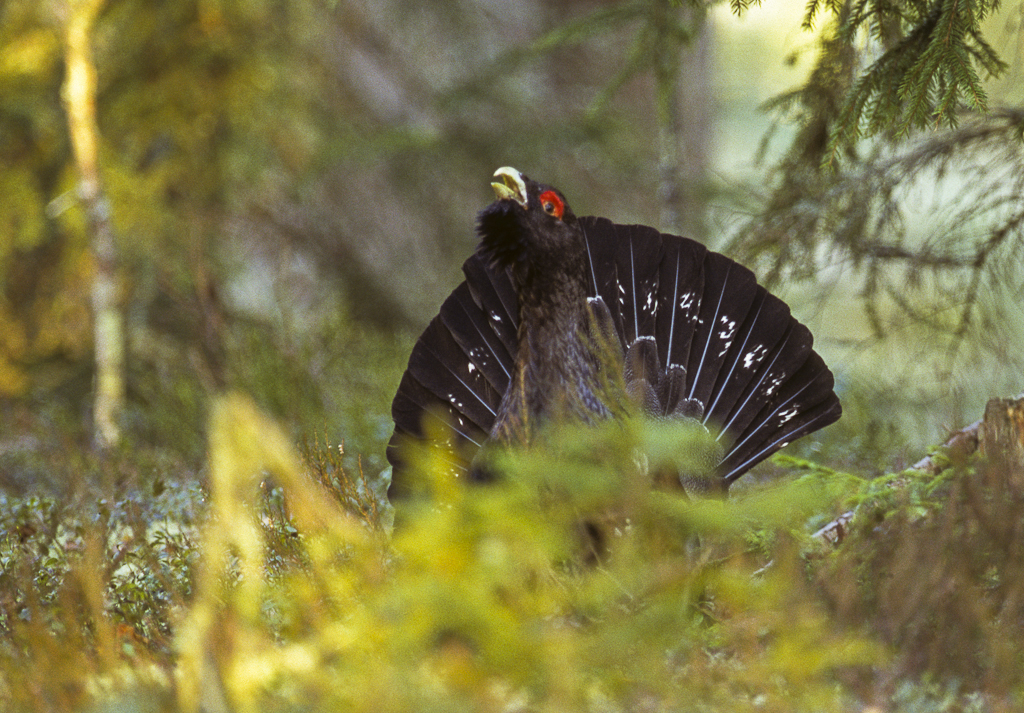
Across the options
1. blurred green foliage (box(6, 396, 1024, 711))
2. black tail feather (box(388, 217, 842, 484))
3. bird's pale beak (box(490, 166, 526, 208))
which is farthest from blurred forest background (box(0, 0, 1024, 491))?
blurred green foliage (box(6, 396, 1024, 711))

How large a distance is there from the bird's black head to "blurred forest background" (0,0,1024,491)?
1131 mm

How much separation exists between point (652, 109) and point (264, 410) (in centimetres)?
730

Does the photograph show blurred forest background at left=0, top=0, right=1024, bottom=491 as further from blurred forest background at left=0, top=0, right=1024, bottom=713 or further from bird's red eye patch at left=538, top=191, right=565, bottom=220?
bird's red eye patch at left=538, top=191, right=565, bottom=220

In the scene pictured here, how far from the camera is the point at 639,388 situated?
3443 millimetres

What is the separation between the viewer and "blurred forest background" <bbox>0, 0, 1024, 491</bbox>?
4762mm

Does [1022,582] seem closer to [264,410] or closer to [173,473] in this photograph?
[173,473]

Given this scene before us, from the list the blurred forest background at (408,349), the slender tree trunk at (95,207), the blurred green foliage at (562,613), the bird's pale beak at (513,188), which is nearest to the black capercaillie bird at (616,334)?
the bird's pale beak at (513,188)

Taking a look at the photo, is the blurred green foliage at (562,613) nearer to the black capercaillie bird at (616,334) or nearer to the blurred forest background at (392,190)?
the black capercaillie bird at (616,334)

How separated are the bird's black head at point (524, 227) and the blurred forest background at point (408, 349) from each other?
1.02 m

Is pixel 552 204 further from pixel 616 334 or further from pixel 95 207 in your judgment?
pixel 95 207

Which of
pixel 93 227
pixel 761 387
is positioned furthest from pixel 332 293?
pixel 761 387

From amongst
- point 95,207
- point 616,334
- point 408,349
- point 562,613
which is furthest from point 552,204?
point 408,349

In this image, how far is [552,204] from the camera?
11.4 ft

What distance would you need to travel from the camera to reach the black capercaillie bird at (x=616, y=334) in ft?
11.3
